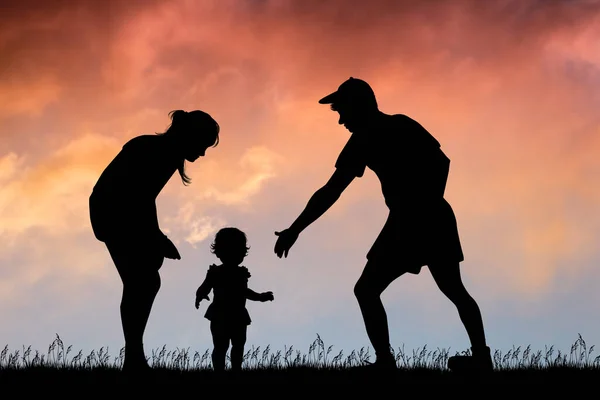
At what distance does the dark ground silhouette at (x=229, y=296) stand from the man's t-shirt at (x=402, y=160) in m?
2.46

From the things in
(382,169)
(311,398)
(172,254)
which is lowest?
(311,398)

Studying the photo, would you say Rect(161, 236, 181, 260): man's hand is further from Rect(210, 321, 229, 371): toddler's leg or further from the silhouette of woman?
Rect(210, 321, 229, 371): toddler's leg

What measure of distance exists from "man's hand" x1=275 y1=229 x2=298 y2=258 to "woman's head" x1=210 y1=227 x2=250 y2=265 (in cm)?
202

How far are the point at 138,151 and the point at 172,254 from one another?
3.89ft

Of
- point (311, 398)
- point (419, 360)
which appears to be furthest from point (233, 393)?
point (419, 360)

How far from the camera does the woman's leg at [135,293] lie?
28.3 feet

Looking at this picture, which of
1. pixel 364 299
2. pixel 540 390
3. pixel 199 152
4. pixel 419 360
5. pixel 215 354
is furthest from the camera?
pixel 419 360

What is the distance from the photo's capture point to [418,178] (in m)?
8.48

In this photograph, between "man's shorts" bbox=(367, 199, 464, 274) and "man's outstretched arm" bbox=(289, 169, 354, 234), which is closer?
"man's shorts" bbox=(367, 199, 464, 274)

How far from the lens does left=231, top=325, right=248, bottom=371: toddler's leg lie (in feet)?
33.2

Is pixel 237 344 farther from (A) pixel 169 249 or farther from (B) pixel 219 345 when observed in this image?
(A) pixel 169 249

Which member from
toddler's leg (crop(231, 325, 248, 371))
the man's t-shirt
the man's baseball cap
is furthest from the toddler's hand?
the man's baseball cap

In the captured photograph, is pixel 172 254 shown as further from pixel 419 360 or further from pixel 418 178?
pixel 419 360

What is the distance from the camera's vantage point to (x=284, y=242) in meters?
8.48
